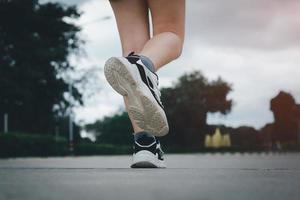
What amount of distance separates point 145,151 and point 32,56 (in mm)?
29345

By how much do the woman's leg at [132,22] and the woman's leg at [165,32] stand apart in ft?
0.49

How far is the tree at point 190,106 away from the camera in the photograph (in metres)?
72.3

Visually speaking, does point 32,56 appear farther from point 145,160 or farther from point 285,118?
point 285,118

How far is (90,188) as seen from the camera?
2303 millimetres

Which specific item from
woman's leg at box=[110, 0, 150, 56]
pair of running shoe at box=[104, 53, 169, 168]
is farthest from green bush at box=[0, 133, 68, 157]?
pair of running shoe at box=[104, 53, 169, 168]

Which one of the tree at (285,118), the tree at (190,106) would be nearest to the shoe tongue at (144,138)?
the tree at (190,106)

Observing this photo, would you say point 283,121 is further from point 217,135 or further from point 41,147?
point 41,147

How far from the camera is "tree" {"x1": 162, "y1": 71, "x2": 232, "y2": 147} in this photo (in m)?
72.3

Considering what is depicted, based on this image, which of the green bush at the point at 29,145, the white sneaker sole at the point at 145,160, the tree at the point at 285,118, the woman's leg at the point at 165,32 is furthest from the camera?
the tree at the point at 285,118

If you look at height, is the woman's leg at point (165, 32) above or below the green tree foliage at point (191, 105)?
below

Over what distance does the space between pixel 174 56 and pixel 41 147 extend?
21141 mm

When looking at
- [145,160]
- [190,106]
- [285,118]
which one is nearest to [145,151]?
[145,160]

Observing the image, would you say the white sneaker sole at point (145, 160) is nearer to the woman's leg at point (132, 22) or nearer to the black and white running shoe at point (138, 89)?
the woman's leg at point (132, 22)

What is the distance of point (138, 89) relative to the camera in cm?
322
